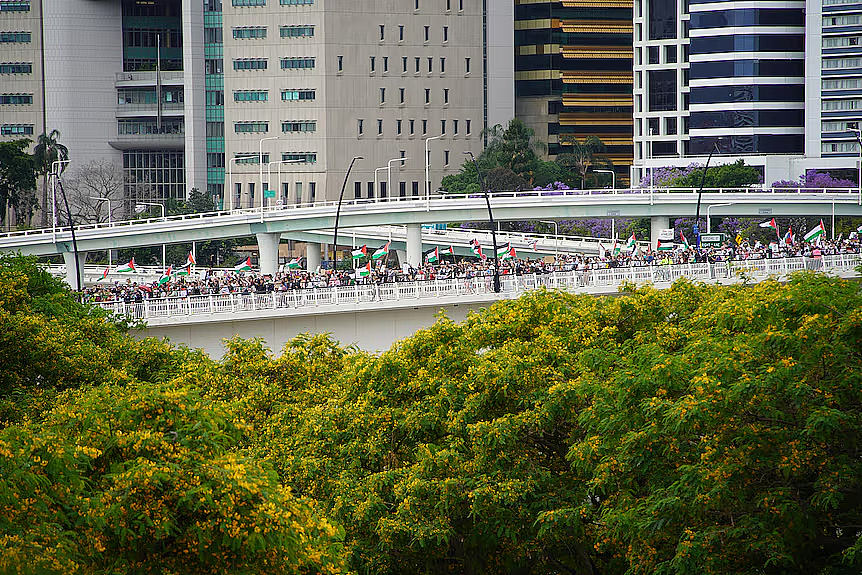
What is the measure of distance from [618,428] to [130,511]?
29.1ft

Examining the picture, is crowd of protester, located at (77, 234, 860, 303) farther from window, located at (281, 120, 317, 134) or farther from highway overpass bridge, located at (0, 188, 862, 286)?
window, located at (281, 120, 317, 134)

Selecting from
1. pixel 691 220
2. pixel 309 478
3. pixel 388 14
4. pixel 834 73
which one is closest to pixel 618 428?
pixel 309 478

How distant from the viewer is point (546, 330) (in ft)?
92.2

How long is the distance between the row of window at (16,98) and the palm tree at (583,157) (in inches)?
2485

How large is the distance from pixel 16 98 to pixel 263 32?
3384 cm

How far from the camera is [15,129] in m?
155

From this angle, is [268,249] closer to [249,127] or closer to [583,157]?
[249,127]

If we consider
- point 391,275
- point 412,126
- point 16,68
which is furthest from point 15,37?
point 391,275

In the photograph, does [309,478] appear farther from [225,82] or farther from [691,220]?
[225,82]

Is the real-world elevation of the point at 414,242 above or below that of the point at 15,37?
below

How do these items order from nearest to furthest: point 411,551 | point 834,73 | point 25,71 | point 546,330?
1. point 411,551
2. point 546,330
3. point 834,73
4. point 25,71

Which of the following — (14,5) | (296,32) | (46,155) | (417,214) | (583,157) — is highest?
(14,5)

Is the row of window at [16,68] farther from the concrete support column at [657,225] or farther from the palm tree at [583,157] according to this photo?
the concrete support column at [657,225]

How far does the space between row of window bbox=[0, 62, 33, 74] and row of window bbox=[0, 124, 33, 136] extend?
20.8 feet
